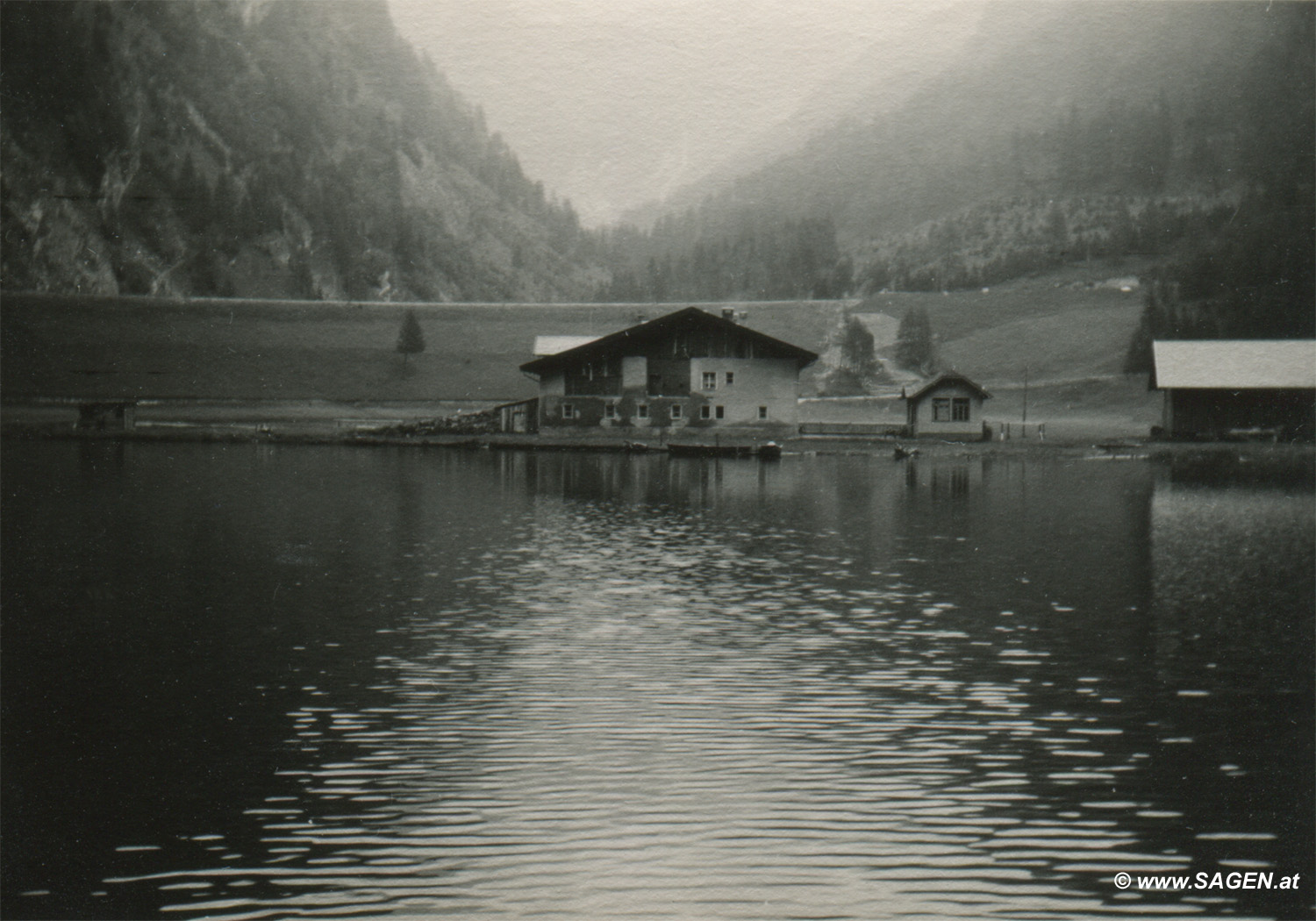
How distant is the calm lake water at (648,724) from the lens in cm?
754

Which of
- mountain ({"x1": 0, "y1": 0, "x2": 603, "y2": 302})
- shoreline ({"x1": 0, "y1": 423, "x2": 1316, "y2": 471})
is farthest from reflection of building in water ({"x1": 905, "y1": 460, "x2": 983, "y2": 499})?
mountain ({"x1": 0, "y1": 0, "x2": 603, "y2": 302})

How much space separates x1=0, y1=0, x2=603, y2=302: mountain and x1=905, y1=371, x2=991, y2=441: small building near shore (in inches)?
1769

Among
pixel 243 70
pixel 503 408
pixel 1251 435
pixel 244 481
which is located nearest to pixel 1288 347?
pixel 1251 435

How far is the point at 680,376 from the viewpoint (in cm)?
6438

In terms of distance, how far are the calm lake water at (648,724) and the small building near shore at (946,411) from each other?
39357mm

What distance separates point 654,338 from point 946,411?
15.5m

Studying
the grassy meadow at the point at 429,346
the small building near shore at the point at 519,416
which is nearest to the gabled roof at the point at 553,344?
the small building near shore at the point at 519,416

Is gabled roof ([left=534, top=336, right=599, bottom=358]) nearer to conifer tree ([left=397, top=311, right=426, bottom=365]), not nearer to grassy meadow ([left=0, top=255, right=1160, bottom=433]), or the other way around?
grassy meadow ([left=0, top=255, right=1160, bottom=433])

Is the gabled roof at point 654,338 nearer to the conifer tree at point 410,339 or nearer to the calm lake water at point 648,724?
the calm lake water at point 648,724

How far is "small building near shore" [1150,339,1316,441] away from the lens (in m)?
61.6

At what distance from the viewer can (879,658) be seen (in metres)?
13.5

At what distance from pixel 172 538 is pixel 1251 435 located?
54.5 m

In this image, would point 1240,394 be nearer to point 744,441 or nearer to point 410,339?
point 744,441

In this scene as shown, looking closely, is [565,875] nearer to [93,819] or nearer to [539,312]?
[93,819]
